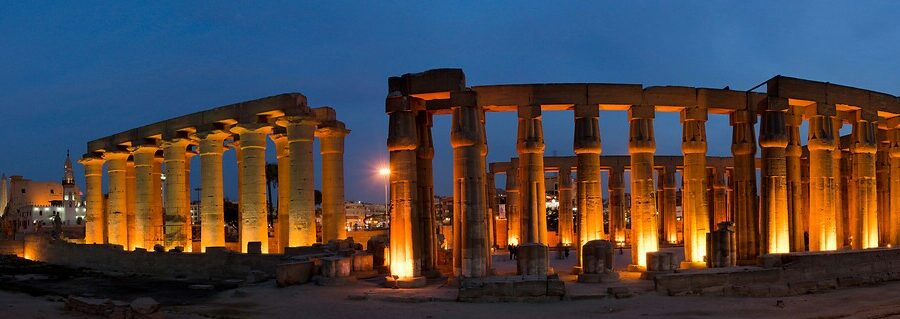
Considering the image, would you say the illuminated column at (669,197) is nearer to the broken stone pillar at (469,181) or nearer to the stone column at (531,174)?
the stone column at (531,174)

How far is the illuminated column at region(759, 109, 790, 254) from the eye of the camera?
27.2 metres

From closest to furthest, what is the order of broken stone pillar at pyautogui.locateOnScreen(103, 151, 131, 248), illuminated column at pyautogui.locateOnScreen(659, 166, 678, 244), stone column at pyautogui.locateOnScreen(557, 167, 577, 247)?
broken stone pillar at pyautogui.locateOnScreen(103, 151, 131, 248)
stone column at pyautogui.locateOnScreen(557, 167, 577, 247)
illuminated column at pyautogui.locateOnScreen(659, 166, 678, 244)

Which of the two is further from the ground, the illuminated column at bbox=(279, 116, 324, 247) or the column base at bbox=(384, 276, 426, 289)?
the illuminated column at bbox=(279, 116, 324, 247)

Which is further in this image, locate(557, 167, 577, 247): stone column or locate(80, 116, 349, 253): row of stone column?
locate(557, 167, 577, 247): stone column

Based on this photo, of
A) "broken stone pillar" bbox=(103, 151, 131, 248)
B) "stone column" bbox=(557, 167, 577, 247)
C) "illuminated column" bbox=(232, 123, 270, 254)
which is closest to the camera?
"illuminated column" bbox=(232, 123, 270, 254)

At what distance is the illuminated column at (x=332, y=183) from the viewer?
32.0m

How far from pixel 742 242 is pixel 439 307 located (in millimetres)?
14798

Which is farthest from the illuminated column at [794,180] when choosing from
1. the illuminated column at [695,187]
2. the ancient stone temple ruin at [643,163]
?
the illuminated column at [695,187]

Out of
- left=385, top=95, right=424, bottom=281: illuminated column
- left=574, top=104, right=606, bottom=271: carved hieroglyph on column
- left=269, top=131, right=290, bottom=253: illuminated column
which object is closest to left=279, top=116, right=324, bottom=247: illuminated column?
left=269, top=131, right=290, bottom=253: illuminated column

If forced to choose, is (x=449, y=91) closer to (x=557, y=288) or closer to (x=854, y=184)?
(x=557, y=288)

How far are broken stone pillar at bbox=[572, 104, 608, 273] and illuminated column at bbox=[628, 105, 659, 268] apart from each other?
1.41 m

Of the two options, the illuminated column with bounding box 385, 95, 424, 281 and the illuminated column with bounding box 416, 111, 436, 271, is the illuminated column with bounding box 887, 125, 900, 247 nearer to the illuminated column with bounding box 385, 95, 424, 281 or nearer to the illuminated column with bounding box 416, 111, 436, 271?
the illuminated column with bounding box 416, 111, 436, 271

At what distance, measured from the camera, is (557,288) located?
19.9 m

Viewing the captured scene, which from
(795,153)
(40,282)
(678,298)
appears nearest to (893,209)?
(795,153)
